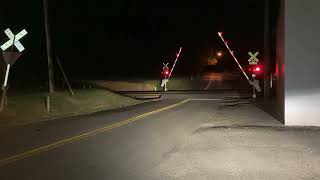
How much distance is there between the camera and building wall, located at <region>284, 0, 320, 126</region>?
56.7 feet

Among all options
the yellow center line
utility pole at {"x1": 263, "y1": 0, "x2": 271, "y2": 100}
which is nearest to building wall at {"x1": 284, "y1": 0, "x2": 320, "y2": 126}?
the yellow center line

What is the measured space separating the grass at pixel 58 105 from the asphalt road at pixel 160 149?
2.14 m

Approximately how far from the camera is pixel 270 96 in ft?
104

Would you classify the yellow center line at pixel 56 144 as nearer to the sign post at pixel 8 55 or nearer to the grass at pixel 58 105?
the grass at pixel 58 105

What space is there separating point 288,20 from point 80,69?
4536cm

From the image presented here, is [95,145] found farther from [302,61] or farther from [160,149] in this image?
[302,61]

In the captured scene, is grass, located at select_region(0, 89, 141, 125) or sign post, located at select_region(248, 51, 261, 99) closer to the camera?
grass, located at select_region(0, 89, 141, 125)

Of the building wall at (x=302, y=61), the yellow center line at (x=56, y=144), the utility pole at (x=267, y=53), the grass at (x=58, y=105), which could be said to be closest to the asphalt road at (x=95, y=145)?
the yellow center line at (x=56, y=144)

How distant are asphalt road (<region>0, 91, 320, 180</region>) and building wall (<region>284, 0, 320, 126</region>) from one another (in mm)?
919

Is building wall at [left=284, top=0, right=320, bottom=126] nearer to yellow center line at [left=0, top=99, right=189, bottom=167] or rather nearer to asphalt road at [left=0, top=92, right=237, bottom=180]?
asphalt road at [left=0, top=92, right=237, bottom=180]

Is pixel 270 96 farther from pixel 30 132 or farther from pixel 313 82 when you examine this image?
pixel 30 132

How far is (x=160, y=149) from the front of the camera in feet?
43.7

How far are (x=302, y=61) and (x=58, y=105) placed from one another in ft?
41.2

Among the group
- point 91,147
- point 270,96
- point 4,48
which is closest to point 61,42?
point 270,96
